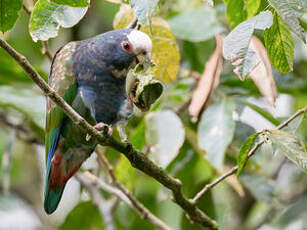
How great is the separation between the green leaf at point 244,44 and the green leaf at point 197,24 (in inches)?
44.2

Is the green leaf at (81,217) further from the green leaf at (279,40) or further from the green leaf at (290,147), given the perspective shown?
the green leaf at (279,40)

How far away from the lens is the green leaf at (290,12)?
1.08m

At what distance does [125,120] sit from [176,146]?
236 mm

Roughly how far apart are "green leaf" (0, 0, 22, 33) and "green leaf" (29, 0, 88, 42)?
0.33ft

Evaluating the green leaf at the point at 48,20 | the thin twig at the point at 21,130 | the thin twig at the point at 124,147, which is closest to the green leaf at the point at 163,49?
the thin twig at the point at 124,147

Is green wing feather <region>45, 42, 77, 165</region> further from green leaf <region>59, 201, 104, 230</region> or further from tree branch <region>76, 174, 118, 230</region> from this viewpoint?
green leaf <region>59, 201, 104, 230</region>

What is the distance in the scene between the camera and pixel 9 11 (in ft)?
3.95

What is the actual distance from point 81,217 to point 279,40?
5.55 ft

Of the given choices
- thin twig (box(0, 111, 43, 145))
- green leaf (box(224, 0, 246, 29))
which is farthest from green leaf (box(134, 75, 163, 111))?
thin twig (box(0, 111, 43, 145))

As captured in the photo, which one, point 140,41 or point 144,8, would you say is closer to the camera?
point 144,8

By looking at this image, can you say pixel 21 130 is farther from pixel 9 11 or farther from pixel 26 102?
pixel 9 11

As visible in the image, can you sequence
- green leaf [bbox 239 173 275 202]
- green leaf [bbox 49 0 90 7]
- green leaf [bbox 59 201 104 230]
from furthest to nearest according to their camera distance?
green leaf [bbox 59 201 104 230]
green leaf [bbox 239 173 275 202]
green leaf [bbox 49 0 90 7]

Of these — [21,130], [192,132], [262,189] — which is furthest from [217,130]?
[21,130]

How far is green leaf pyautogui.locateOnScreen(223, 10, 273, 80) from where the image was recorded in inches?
46.0
